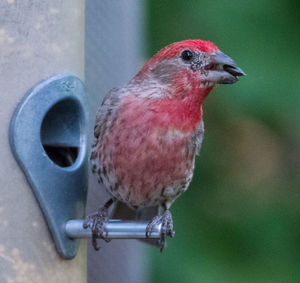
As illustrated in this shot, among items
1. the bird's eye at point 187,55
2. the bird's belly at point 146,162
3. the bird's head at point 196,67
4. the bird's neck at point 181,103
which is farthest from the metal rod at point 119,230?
the bird's eye at point 187,55

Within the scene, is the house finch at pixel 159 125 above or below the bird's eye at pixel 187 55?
below

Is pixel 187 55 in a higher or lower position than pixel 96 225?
higher

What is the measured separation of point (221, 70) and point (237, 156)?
1333 millimetres

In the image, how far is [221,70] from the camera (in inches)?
127

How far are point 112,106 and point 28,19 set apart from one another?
1.93 feet

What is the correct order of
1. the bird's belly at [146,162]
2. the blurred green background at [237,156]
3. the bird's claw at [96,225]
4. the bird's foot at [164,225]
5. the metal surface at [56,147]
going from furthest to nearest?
the blurred green background at [237,156], the bird's belly at [146,162], the bird's foot at [164,225], the bird's claw at [96,225], the metal surface at [56,147]

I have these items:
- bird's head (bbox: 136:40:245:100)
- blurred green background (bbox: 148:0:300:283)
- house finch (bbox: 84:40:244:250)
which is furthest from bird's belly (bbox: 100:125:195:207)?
blurred green background (bbox: 148:0:300:283)

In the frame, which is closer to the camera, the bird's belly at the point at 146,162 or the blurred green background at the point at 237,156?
the bird's belly at the point at 146,162

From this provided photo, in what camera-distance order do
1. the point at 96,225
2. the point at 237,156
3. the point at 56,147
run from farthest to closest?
the point at 237,156
the point at 56,147
the point at 96,225

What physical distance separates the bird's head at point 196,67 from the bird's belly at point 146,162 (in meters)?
0.24

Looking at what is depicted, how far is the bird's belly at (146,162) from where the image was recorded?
321 centimetres

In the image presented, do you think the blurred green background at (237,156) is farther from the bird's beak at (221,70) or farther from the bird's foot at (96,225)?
the bird's foot at (96,225)

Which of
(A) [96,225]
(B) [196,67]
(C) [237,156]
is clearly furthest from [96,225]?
(C) [237,156]

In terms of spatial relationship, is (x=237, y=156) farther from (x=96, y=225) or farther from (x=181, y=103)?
(x=96, y=225)
